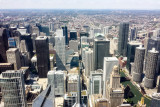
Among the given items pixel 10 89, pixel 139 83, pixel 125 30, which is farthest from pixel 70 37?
pixel 10 89

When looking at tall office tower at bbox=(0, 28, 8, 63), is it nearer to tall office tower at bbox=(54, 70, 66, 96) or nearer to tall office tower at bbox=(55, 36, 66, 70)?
tall office tower at bbox=(55, 36, 66, 70)

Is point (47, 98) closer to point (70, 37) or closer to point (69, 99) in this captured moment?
point (69, 99)

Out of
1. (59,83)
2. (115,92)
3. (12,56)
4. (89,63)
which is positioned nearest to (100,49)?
(89,63)

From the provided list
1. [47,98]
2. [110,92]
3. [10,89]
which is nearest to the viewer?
[47,98]

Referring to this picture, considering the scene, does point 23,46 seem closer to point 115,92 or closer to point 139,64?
point 139,64

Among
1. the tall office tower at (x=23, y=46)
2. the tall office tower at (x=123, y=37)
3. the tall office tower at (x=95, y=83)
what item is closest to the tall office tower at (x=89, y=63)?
the tall office tower at (x=95, y=83)

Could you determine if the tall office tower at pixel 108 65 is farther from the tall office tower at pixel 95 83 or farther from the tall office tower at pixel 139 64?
the tall office tower at pixel 139 64

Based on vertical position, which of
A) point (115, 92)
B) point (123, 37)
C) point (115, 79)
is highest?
point (123, 37)
